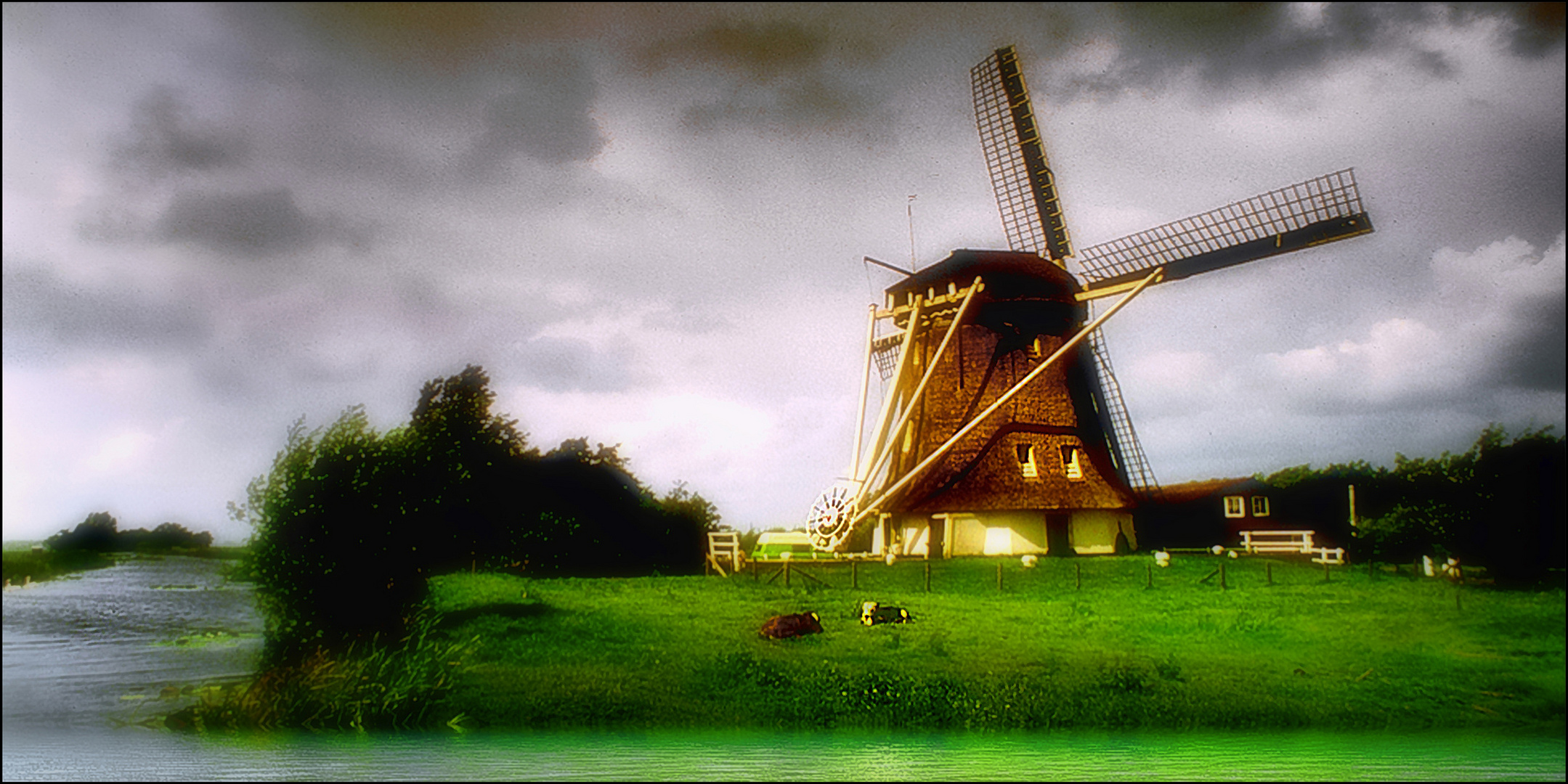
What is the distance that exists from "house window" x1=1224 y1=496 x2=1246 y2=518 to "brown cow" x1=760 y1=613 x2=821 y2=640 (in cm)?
1824

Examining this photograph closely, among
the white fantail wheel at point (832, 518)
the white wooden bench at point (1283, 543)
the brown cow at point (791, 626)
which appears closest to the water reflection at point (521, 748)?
the brown cow at point (791, 626)

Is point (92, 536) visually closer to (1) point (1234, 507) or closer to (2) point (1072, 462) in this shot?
(2) point (1072, 462)

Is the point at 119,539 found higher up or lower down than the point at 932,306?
lower down

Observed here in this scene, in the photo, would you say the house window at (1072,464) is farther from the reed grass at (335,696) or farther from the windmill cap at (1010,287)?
the reed grass at (335,696)

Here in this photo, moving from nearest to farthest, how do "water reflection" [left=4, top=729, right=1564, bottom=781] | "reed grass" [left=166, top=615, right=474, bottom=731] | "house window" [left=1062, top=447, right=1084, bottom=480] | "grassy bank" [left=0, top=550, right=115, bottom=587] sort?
"water reflection" [left=4, top=729, right=1564, bottom=781], "reed grass" [left=166, top=615, right=474, bottom=731], "grassy bank" [left=0, top=550, right=115, bottom=587], "house window" [left=1062, top=447, right=1084, bottom=480]

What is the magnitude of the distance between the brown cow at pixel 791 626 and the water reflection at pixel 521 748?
2.64 m

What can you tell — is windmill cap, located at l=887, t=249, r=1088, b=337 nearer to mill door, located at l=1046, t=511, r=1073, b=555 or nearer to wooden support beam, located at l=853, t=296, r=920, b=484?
wooden support beam, located at l=853, t=296, r=920, b=484

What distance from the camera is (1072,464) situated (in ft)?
81.1

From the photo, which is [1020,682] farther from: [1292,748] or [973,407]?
[973,407]

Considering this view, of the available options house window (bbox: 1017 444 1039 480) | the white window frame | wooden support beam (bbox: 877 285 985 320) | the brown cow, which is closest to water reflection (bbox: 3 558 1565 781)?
the brown cow

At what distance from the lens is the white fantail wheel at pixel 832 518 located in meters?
23.5

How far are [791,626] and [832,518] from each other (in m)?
5.89

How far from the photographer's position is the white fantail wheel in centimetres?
2350

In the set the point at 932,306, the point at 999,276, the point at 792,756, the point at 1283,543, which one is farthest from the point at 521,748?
the point at 1283,543
